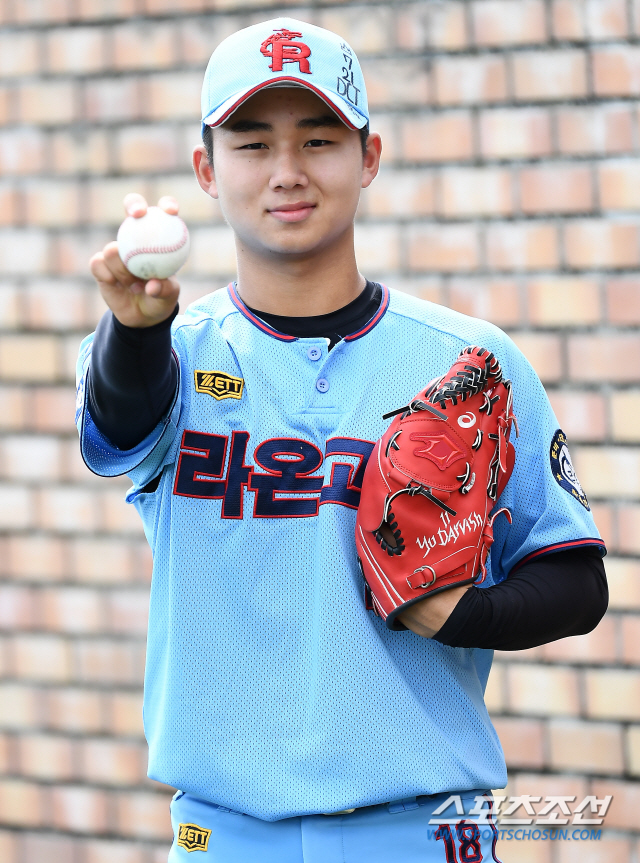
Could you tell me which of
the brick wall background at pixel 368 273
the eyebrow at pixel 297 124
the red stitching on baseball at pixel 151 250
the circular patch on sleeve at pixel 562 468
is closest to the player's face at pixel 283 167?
the eyebrow at pixel 297 124

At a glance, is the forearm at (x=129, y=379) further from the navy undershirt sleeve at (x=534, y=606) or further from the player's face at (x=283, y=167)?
the navy undershirt sleeve at (x=534, y=606)

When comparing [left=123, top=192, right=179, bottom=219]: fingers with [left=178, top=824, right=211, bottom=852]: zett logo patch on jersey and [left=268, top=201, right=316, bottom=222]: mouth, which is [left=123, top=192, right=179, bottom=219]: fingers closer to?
[left=268, top=201, right=316, bottom=222]: mouth

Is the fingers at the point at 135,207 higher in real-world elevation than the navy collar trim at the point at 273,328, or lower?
higher

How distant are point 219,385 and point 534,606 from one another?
0.59 meters

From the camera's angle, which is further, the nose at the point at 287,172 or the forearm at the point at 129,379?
the nose at the point at 287,172

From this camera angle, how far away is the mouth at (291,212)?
151 centimetres

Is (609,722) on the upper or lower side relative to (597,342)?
lower

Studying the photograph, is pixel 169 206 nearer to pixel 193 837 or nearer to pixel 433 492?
pixel 433 492

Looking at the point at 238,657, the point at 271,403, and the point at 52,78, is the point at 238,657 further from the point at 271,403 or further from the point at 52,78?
the point at 52,78

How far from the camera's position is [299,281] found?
162cm

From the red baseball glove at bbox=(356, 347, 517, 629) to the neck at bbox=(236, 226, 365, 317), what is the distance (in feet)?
0.86

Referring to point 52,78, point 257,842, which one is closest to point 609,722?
point 257,842

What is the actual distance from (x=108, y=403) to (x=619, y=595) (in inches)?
64.0

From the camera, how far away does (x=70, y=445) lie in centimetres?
287
